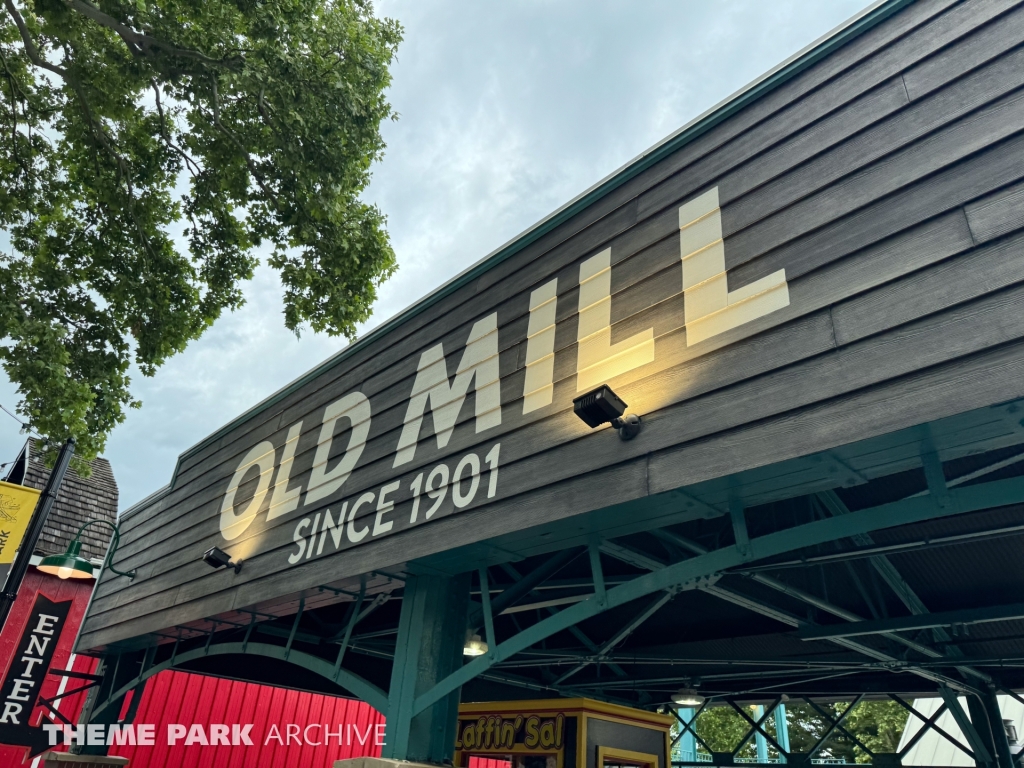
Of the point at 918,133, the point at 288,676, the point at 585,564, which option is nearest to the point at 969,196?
the point at 918,133

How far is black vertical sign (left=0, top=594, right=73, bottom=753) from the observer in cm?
1004

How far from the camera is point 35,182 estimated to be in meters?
8.95

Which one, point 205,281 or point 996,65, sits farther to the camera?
point 205,281

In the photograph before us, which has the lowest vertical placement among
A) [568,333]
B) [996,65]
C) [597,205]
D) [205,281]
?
[568,333]

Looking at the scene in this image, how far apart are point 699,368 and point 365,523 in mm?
3180

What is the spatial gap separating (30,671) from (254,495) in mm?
6362

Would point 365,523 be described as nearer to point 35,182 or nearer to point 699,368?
point 699,368

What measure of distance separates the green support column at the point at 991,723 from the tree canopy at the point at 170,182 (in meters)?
9.11

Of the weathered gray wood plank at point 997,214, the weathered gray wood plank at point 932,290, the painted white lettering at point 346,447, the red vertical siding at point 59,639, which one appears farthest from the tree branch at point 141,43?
the red vertical siding at point 59,639

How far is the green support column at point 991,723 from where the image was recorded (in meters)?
8.15

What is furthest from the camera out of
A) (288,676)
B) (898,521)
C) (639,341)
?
(288,676)

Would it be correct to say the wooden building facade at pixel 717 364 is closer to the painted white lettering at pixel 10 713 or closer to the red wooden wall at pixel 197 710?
the painted white lettering at pixel 10 713

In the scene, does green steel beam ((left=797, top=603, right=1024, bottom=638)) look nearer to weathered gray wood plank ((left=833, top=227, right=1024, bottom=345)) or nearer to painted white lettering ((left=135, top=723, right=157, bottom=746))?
weathered gray wood plank ((left=833, top=227, right=1024, bottom=345))

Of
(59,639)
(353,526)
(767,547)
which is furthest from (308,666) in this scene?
(59,639)
